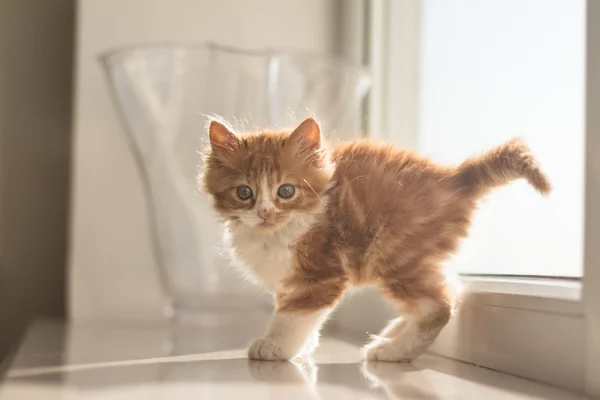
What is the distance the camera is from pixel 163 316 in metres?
A: 1.42

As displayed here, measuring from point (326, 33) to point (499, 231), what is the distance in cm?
68

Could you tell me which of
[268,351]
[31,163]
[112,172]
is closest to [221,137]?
[268,351]

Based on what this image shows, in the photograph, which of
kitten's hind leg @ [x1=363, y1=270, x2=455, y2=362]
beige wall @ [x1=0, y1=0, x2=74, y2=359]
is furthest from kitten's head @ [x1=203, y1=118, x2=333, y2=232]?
beige wall @ [x1=0, y1=0, x2=74, y2=359]

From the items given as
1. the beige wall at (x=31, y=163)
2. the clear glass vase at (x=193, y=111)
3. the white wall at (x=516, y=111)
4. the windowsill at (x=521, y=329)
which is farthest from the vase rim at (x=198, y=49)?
the windowsill at (x=521, y=329)

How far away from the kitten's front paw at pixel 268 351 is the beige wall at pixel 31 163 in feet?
2.91

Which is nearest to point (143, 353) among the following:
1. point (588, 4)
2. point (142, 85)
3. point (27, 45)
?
point (142, 85)

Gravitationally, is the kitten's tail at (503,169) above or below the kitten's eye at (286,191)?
above

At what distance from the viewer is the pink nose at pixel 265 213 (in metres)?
0.73

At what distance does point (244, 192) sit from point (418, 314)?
8.8 inches

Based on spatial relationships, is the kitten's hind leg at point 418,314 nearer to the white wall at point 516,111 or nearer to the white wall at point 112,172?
the white wall at point 516,111

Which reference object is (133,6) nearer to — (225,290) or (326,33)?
(326,33)

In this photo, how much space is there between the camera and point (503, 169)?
28.7 inches

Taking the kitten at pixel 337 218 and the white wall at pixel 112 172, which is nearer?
the kitten at pixel 337 218

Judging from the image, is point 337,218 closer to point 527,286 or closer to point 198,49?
point 527,286
